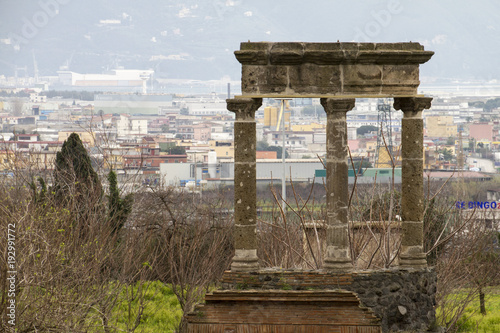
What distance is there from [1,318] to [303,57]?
6.60 meters

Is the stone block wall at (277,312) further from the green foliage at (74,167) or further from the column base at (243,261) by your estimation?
the green foliage at (74,167)

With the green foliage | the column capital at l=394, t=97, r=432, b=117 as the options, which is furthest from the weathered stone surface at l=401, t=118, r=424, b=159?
the green foliage

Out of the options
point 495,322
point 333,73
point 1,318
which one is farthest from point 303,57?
point 495,322

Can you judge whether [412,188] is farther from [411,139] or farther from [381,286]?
[381,286]

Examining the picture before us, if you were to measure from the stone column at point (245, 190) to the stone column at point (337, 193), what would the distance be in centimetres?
138

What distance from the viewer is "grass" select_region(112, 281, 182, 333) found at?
24.1 meters

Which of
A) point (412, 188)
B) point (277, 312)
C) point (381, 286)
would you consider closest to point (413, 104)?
point (412, 188)

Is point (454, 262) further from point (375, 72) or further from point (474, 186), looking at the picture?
point (474, 186)

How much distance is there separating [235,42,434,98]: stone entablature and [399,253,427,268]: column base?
2.98 m

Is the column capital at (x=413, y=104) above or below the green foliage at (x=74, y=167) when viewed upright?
above

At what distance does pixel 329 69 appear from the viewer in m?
14.5

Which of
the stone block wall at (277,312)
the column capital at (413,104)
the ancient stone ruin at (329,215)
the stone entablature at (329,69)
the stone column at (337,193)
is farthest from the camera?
the column capital at (413,104)

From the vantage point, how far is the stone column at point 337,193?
14.6 meters

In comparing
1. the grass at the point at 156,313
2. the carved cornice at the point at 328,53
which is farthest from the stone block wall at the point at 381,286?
the grass at the point at 156,313
